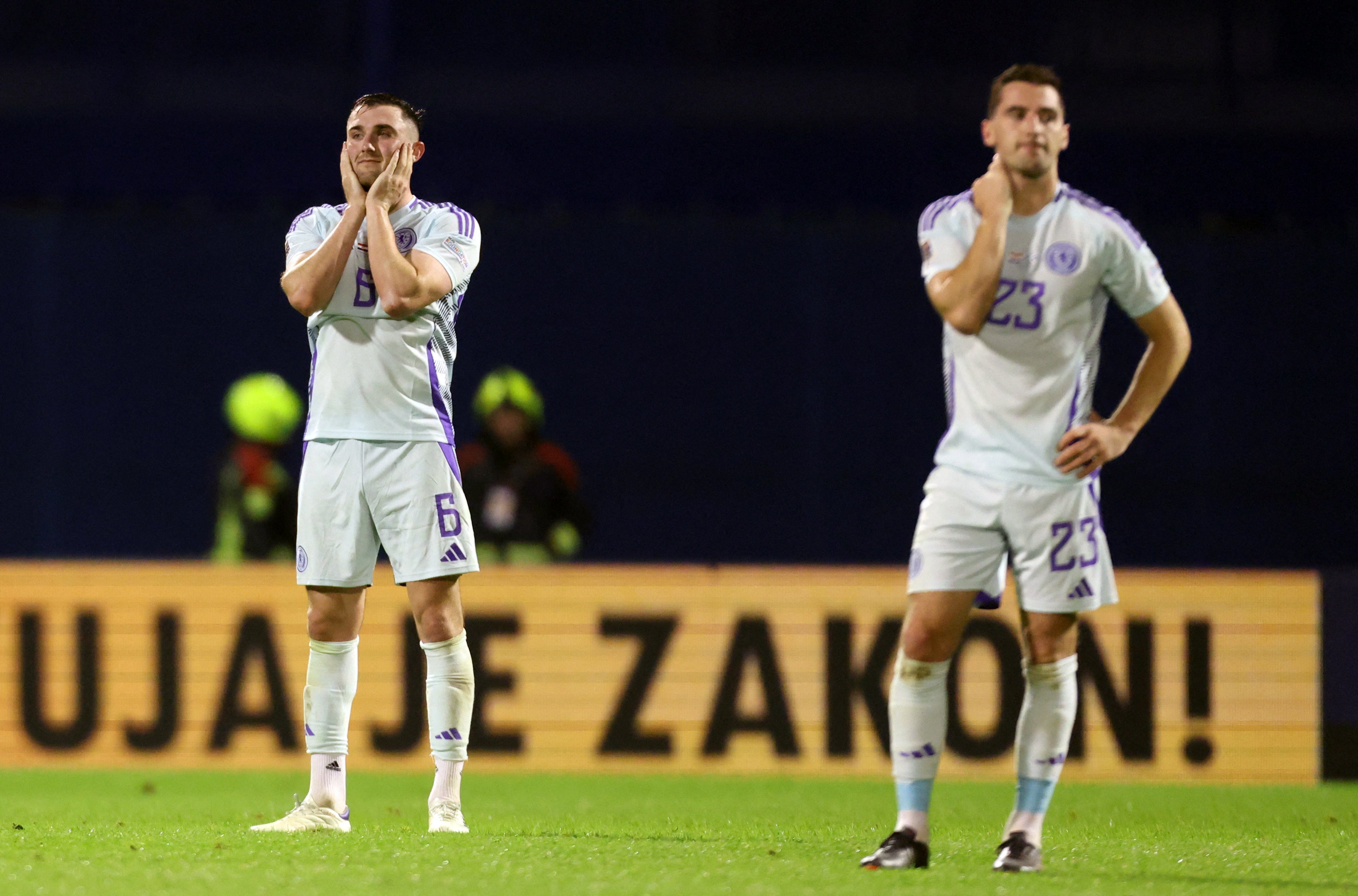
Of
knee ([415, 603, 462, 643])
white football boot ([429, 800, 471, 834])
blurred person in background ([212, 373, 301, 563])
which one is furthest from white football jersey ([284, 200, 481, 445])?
blurred person in background ([212, 373, 301, 563])

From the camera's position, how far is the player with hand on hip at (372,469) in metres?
4.80

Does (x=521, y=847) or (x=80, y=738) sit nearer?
(x=521, y=847)

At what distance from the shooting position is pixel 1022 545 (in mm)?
4227

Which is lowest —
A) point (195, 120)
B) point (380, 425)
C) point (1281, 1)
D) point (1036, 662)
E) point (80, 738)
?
point (80, 738)

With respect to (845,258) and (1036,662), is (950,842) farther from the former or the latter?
(845,258)

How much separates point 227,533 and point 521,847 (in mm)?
4581

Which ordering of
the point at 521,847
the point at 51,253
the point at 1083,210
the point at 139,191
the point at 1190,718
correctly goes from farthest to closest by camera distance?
1. the point at 139,191
2. the point at 51,253
3. the point at 1190,718
4. the point at 521,847
5. the point at 1083,210

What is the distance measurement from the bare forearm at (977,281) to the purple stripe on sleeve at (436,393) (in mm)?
1429

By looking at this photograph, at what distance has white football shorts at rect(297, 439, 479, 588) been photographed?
15.8ft

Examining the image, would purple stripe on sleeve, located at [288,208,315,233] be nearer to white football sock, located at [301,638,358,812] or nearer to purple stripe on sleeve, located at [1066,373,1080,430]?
white football sock, located at [301,638,358,812]

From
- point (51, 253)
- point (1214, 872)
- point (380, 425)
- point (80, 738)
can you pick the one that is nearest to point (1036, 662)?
point (1214, 872)

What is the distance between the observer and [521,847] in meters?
4.60

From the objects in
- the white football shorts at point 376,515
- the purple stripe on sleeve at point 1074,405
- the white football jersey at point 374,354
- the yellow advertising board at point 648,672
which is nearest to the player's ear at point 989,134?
the purple stripe on sleeve at point 1074,405

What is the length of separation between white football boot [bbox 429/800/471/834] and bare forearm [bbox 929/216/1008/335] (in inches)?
73.5
